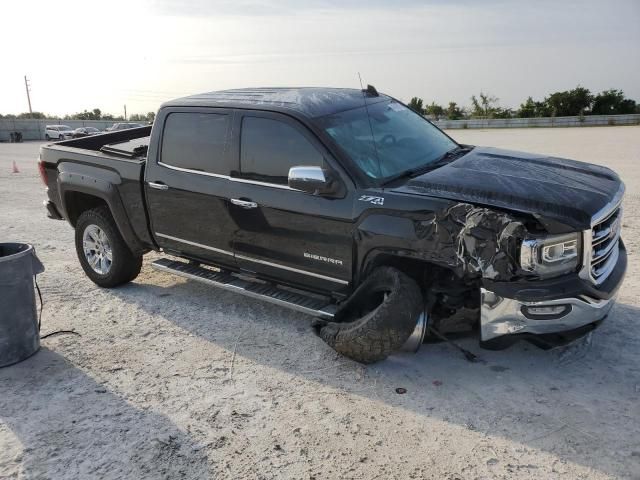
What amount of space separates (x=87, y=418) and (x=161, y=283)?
8.85 ft

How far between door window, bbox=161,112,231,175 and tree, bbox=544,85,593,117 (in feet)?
172

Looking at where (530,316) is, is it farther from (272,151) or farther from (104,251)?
(104,251)

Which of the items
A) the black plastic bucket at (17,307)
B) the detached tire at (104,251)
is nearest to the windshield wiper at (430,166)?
the black plastic bucket at (17,307)

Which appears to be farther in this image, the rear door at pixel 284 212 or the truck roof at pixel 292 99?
the truck roof at pixel 292 99

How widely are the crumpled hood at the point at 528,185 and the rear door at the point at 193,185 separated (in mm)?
1700

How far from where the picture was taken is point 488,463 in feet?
9.91

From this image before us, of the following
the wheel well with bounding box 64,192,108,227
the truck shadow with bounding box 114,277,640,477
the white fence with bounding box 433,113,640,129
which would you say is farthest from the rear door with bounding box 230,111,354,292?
the white fence with bounding box 433,113,640,129

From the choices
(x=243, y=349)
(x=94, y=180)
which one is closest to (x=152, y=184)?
(x=94, y=180)

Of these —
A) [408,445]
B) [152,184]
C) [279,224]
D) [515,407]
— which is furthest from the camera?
[152,184]

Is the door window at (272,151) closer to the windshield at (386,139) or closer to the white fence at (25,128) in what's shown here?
the windshield at (386,139)

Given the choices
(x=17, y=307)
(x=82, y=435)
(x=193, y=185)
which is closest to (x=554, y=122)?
(x=193, y=185)

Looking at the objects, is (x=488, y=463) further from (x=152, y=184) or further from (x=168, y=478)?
(x=152, y=184)

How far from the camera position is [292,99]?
15.4 feet

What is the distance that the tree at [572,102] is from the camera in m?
51.9
